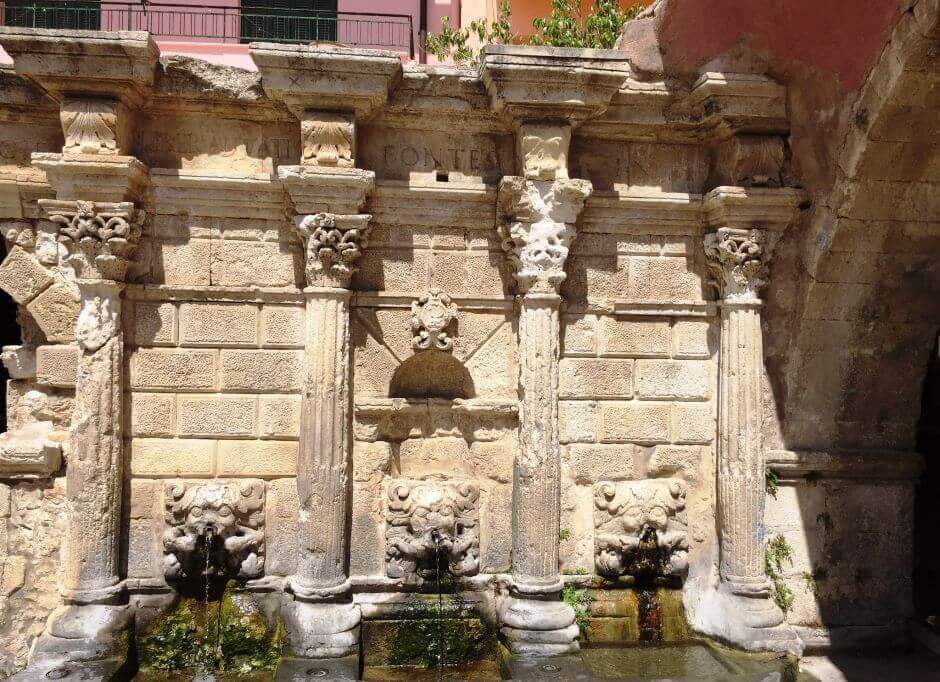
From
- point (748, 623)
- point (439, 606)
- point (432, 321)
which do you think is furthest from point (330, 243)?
point (748, 623)

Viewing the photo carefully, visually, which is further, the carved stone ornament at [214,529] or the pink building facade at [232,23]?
the pink building facade at [232,23]

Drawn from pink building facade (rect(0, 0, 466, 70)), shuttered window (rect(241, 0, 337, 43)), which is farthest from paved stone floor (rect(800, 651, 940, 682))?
shuttered window (rect(241, 0, 337, 43))

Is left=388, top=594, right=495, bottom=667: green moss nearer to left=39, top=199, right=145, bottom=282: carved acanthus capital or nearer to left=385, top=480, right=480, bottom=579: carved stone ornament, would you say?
left=385, top=480, right=480, bottom=579: carved stone ornament

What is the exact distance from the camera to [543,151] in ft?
17.1

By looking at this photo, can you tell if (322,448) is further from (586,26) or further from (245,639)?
(586,26)

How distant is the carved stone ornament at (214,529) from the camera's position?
5.12m

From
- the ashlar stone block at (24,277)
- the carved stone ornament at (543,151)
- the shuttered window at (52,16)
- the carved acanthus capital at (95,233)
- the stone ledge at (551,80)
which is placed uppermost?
the shuttered window at (52,16)

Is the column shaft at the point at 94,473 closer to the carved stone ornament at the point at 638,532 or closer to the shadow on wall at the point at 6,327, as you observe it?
the shadow on wall at the point at 6,327

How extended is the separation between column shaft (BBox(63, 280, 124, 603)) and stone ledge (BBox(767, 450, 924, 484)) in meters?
4.48

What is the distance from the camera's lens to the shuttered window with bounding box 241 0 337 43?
412 inches

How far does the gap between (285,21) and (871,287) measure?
8266mm

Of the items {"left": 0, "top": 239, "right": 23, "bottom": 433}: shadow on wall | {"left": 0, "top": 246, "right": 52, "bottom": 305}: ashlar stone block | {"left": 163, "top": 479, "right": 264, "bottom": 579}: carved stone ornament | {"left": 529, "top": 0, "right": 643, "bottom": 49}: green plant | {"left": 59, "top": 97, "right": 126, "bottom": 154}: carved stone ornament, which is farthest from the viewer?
{"left": 529, "top": 0, "right": 643, "bottom": 49}: green plant

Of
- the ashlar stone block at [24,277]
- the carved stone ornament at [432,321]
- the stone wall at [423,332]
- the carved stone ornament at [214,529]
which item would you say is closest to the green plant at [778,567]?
the stone wall at [423,332]

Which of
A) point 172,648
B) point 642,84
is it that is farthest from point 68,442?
point 642,84
